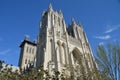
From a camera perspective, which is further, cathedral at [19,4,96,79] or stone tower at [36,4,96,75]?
stone tower at [36,4,96,75]

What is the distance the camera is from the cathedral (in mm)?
29831

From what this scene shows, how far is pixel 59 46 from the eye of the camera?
1399 inches

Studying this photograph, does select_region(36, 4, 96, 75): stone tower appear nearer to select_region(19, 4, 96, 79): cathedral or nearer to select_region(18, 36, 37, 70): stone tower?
select_region(19, 4, 96, 79): cathedral

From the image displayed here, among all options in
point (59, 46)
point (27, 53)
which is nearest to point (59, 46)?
point (59, 46)

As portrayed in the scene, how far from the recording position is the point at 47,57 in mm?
30922

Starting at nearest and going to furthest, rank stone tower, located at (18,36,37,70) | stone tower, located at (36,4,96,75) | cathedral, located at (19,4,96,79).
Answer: cathedral, located at (19,4,96,79) → stone tower, located at (36,4,96,75) → stone tower, located at (18,36,37,70)

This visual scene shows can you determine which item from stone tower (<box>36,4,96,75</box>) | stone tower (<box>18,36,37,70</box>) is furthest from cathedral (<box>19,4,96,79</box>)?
stone tower (<box>18,36,37,70</box>)

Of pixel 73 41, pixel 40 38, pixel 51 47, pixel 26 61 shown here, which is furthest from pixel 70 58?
pixel 26 61

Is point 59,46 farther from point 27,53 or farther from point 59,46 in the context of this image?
point 27,53

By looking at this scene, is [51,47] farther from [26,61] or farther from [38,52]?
[26,61]

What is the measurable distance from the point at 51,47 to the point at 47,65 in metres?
6.10

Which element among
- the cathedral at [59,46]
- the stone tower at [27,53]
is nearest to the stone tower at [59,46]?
the cathedral at [59,46]

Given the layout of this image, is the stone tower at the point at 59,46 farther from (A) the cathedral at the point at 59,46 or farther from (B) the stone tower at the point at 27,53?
(B) the stone tower at the point at 27,53

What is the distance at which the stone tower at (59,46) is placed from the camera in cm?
2995
